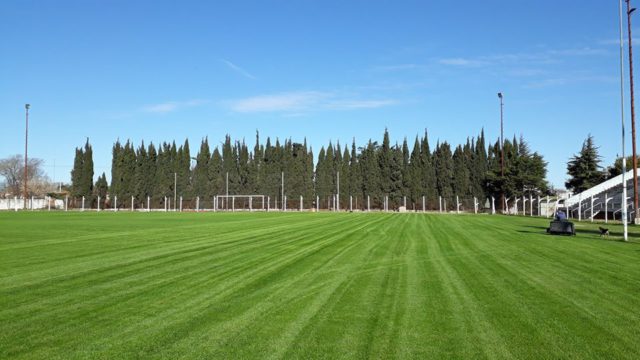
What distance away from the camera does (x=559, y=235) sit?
71.2ft

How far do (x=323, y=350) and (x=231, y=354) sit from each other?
35.9 inches

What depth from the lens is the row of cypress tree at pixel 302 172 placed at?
7425 centimetres

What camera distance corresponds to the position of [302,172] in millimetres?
81562

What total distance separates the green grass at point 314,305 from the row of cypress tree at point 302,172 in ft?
204

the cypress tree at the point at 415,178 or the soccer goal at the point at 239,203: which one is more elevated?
the cypress tree at the point at 415,178

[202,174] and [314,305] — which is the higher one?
[202,174]

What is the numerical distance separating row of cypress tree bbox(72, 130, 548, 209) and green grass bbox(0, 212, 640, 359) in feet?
204

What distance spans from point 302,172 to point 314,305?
245 ft

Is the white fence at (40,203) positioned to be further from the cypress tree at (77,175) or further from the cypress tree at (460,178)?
the cypress tree at (460,178)

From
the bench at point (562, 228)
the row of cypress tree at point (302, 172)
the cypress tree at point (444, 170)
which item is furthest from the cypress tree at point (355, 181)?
the bench at point (562, 228)

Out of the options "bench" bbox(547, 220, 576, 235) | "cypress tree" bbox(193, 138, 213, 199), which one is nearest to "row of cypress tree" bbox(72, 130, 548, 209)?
"cypress tree" bbox(193, 138, 213, 199)

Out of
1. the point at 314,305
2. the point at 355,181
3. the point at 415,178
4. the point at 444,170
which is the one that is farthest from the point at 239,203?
the point at 314,305

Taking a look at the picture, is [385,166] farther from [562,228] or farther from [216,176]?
[562,228]

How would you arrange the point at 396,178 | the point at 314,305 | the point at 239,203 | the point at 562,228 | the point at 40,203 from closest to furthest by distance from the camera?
the point at 314,305, the point at 562,228, the point at 396,178, the point at 239,203, the point at 40,203
